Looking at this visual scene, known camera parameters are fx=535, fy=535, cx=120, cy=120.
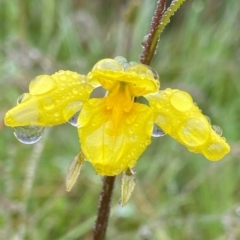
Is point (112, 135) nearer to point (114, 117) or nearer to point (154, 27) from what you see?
point (114, 117)

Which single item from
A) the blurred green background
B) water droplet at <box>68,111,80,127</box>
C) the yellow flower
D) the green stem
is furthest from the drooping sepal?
the blurred green background

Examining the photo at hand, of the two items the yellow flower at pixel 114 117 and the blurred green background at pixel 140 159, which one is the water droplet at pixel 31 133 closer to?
the yellow flower at pixel 114 117

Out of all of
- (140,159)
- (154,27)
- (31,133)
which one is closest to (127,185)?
(31,133)

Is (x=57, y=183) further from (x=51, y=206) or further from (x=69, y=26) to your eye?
(x=69, y=26)

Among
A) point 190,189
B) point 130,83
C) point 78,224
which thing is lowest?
point 78,224

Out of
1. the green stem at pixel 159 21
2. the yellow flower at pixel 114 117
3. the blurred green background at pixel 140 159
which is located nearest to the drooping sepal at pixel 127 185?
the yellow flower at pixel 114 117

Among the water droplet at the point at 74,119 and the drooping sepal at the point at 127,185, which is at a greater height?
the water droplet at the point at 74,119

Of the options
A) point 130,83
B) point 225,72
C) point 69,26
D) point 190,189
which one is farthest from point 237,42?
point 130,83
